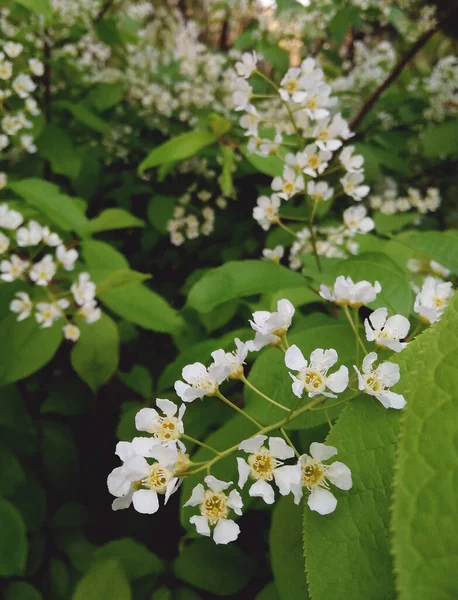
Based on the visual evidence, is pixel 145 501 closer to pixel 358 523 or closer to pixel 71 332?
pixel 358 523

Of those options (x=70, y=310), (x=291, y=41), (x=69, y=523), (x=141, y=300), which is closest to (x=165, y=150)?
(x=141, y=300)

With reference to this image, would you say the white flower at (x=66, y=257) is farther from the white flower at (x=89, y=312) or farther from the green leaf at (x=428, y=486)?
the green leaf at (x=428, y=486)

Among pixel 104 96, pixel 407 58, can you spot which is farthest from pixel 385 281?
pixel 104 96

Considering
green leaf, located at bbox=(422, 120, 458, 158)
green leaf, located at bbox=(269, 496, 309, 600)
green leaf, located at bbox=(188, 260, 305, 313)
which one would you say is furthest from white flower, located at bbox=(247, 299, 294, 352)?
green leaf, located at bbox=(422, 120, 458, 158)

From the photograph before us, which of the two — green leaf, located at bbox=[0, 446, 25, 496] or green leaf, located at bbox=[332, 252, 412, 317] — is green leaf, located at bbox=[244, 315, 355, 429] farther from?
green leaf, located at bbox=[0, 446, 25, 496]

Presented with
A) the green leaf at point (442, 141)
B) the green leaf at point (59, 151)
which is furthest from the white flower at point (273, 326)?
the green leaf at point (442, 141)
